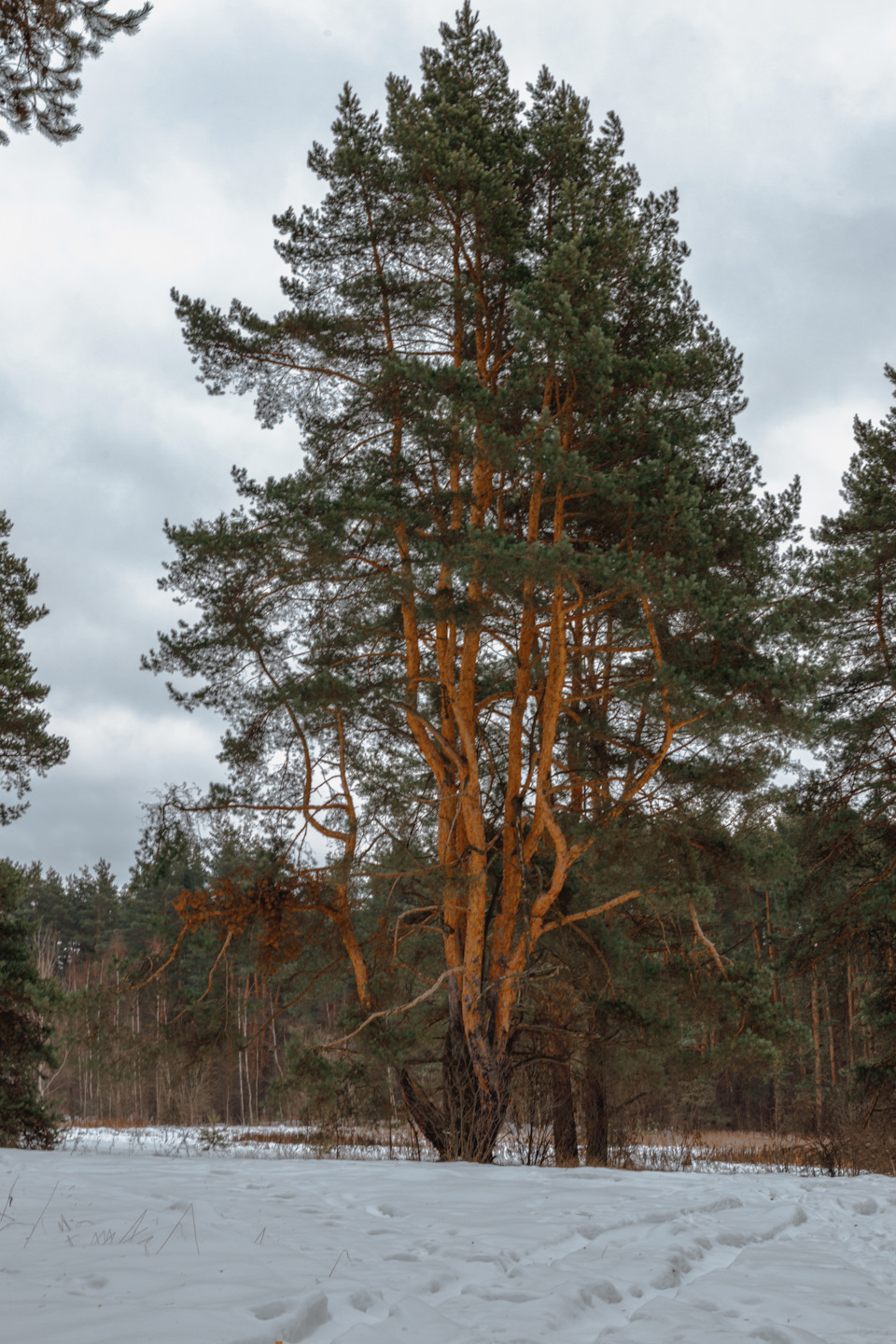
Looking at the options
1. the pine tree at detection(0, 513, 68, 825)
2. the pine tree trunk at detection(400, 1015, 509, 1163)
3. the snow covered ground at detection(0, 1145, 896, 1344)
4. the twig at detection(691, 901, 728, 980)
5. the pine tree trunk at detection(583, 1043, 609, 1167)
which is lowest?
the pine tree trunk at detection(583, 1043, 609, 1167)

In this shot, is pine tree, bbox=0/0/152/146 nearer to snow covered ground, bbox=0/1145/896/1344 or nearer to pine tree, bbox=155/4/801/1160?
pine tree, bbox=155/4/801/1160

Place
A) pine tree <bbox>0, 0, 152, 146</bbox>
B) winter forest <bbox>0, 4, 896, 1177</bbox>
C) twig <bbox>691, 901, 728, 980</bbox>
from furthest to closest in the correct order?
twig <bbox>691, 901, 728, 980</bbox>
winter forest <bbox>0, 4, 896, 1177</bbox>
pine tree <bbox>0, 0, 152, 146</bbox>

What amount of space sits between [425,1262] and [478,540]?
6264 mm

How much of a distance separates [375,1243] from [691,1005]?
8.09 metres

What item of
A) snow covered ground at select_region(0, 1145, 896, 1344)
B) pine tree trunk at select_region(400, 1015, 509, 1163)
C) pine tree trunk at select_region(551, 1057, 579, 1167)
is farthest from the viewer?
pine tree trunk at select_region(551, 1057, 579, 1167)

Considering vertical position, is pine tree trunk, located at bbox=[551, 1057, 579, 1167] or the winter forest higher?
the winter forest

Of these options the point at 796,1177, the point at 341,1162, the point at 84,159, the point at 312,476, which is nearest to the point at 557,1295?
the point at 341,1162

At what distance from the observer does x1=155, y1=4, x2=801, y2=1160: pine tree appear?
9359mm

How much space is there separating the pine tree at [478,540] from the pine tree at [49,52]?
4636mm

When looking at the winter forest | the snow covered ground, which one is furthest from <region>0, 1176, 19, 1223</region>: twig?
the winter forest

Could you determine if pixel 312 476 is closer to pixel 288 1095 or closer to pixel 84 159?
pixel 84 159

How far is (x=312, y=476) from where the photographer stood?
10742 millimetres

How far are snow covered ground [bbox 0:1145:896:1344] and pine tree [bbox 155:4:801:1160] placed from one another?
13.7 ft

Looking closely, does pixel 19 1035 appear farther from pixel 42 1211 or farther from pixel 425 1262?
pixel 425 1262
